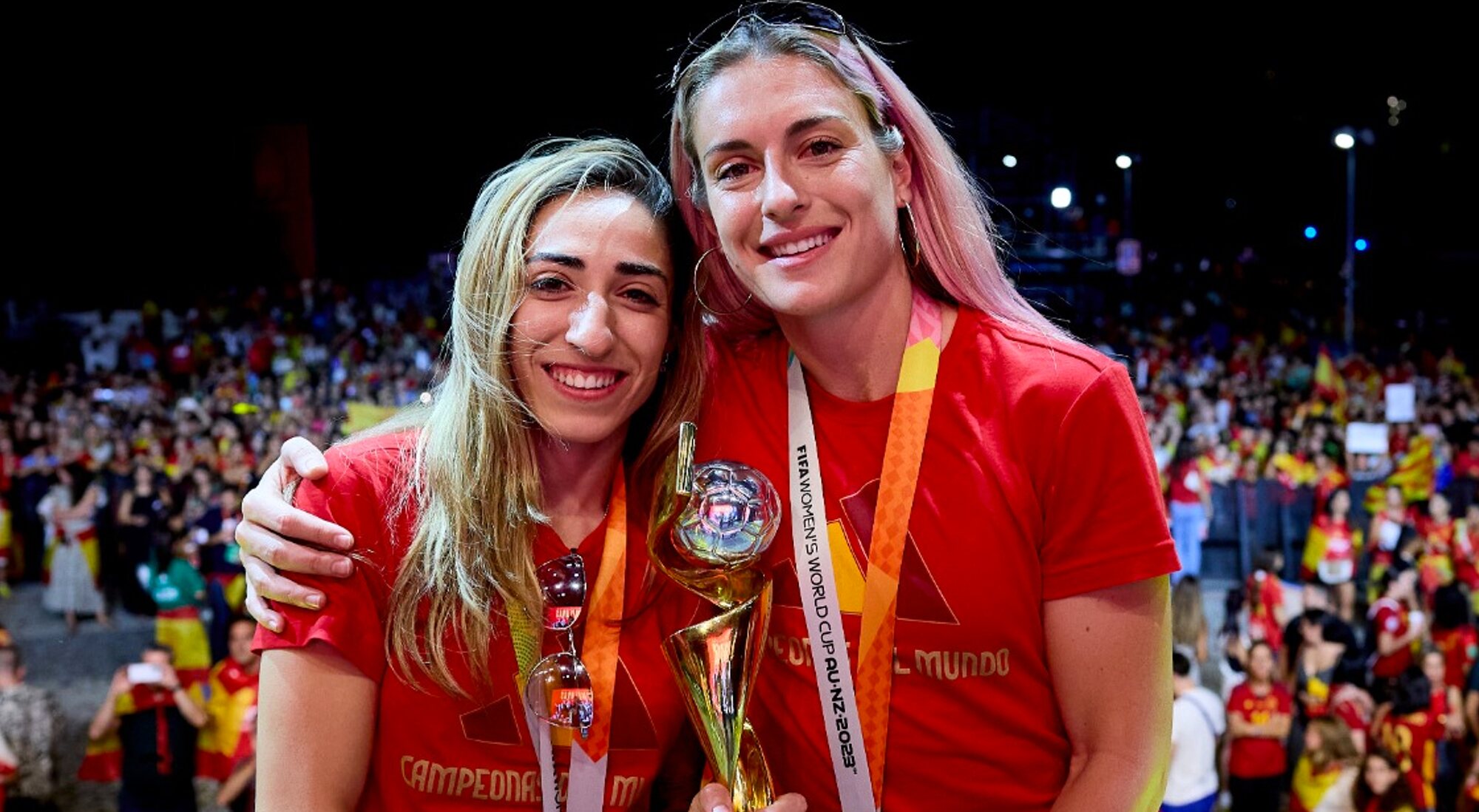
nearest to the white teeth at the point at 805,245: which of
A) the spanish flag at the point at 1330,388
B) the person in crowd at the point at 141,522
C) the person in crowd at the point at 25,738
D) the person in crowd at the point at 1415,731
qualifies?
the person in crowd at the point at 1415,731

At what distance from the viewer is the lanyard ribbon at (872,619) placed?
65.0 inches

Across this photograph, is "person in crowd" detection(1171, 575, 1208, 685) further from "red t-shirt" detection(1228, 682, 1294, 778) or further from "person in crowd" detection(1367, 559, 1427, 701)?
"person in crowd" detection(1367, 559, 1427, 701)

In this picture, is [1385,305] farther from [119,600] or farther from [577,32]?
[119,600]

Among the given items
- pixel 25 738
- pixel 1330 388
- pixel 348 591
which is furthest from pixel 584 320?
pixel 1330 388

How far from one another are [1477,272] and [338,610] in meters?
21.6

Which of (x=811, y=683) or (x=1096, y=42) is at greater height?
(x=1096, y=42)

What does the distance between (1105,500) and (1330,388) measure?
11368 mm

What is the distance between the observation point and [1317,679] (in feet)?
18.1

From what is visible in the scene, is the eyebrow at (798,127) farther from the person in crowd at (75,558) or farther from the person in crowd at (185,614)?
the person in crowd at (75,558)

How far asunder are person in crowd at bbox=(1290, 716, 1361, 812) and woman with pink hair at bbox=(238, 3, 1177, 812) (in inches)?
163

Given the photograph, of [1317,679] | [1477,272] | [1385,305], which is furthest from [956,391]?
[1477,272]

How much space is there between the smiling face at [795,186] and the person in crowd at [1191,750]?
3.76 m

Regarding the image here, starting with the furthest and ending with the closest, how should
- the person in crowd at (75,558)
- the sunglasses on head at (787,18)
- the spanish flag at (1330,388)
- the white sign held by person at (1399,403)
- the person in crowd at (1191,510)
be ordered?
the spanish flag at (1330,388) < the white sign held by person at (1399,403) < the person in crowd at (75,558) < the person in crowd at (1191,510) < the sunglasses on head at (787,18)

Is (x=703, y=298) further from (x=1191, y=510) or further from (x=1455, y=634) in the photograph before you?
(x=1191, y=510)
